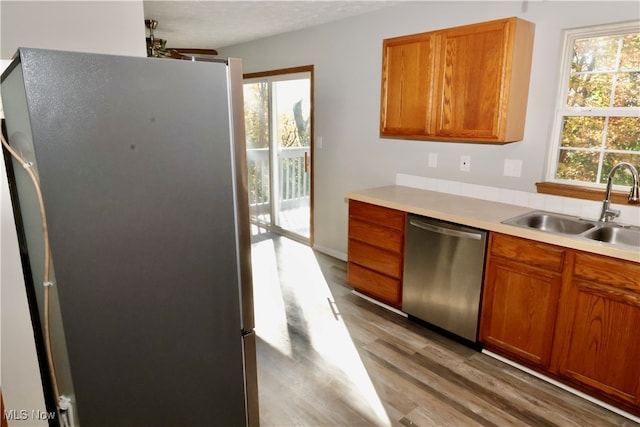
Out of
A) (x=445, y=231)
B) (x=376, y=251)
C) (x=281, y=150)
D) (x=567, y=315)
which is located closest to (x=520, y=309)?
(x=567, y=315)

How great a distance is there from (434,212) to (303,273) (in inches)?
68.1

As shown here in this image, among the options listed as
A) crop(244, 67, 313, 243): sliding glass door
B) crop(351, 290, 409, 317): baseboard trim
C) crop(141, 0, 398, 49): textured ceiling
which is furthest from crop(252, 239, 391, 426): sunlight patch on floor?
crop(141, 0, 398, 49): textured ceiling

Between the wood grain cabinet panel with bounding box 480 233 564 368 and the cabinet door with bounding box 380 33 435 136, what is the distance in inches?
44.0

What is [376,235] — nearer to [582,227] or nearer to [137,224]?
[582,227]

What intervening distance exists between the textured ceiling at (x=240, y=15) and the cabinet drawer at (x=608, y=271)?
254 centimetres

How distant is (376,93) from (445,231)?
5.50 feet

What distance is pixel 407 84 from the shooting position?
314cm

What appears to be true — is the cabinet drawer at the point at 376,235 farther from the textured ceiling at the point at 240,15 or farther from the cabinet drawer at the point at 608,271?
the textured ceiling at the point at 240,15

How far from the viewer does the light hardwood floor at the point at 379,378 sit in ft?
7.02

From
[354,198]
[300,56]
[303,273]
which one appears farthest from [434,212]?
[300,56]

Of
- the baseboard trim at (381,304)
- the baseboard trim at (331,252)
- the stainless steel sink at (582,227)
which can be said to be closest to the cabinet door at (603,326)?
the stainless steel sink at (582,227)

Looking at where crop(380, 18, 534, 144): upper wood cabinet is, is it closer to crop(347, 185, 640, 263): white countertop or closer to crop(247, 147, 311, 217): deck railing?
crop(347, 185, 640, 263): white countertop

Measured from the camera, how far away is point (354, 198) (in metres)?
3.36

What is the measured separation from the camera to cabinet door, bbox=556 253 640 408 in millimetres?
2031
